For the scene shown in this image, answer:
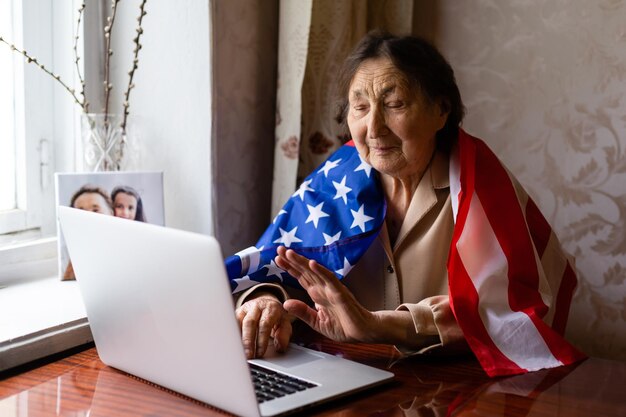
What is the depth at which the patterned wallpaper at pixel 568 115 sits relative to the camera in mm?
1856

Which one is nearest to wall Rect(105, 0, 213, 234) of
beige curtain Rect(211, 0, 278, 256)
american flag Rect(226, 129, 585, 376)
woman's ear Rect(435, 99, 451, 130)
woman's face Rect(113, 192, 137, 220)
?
beige curtain Rect(211, 0, 278, 256)

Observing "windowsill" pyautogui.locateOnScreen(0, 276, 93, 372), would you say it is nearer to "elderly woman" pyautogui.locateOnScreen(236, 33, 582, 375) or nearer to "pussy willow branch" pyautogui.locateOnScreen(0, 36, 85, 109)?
"elderly woman" pyautogui.locateOnScreen(236, 33, 582, 375)

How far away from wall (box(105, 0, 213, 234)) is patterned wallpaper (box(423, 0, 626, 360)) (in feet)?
2.27

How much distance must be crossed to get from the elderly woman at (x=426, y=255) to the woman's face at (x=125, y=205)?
33 centimetres

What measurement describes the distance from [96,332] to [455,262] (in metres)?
0.62

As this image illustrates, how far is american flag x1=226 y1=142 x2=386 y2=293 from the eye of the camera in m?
1.50

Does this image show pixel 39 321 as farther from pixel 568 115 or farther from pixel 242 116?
pixel 568 115

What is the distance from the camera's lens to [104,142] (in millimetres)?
1707

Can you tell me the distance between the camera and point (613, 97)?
1847 millimetres

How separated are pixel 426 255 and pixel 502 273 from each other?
197 millimetres

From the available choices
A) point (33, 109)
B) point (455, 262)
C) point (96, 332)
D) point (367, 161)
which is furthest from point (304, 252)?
point (33, 109)

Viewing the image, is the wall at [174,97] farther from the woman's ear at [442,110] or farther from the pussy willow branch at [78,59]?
the woman's ear at [442,110]

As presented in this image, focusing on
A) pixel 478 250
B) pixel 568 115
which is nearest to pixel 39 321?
pixel 478 250

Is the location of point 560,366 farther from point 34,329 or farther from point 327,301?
point 34,329
